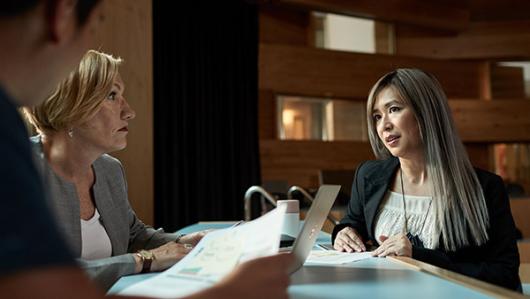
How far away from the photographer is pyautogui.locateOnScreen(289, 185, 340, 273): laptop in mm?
1028

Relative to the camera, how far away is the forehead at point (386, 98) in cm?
183

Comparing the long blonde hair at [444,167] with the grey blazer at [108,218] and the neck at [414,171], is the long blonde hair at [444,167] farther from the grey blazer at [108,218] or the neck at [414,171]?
the grey blazer at [108,218]

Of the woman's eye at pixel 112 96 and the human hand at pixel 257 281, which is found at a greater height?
the woman's eye at pixel 112 96

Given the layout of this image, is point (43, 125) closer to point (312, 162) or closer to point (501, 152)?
point (312, 162)

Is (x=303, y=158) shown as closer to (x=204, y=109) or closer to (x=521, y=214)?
(x=204, y=109)

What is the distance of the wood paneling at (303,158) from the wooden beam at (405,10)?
2092 millimetres

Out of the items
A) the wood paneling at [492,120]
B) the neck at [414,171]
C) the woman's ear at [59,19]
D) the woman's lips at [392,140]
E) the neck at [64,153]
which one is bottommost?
the neck at [414,171]

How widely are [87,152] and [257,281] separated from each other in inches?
45.0

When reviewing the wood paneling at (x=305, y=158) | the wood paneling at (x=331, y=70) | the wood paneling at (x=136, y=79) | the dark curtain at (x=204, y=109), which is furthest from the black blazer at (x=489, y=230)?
the wood paneling at (x=331, y=70)

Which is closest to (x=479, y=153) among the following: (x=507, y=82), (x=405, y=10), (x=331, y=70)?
(x=507, y=82)

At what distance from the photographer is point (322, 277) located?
1.05m

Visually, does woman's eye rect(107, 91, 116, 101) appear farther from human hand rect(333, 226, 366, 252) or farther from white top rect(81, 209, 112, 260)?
human hand rect(333, 226, 366, 252)

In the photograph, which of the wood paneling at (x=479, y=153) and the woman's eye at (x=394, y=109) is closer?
the woman's eye at (x=394, y=109)

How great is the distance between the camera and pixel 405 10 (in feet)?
27.4
